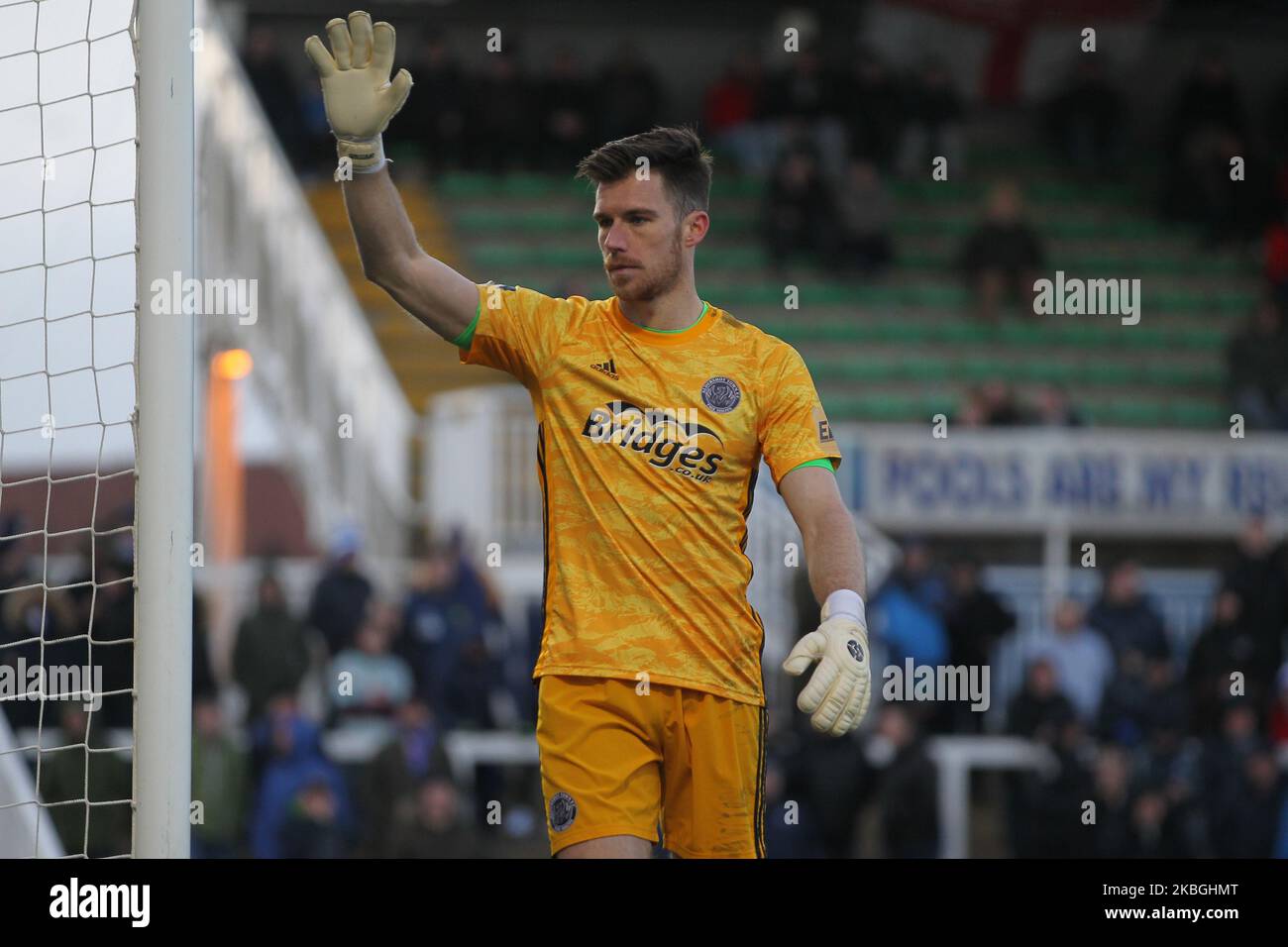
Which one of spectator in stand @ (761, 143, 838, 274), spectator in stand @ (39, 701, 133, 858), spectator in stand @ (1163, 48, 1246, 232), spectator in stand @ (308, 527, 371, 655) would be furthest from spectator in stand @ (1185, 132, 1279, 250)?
spectator in stand @ (39, 701, 133, 858)

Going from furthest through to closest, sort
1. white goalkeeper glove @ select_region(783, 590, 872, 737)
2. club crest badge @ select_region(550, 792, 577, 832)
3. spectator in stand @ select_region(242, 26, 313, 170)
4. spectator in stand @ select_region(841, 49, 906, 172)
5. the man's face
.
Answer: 1. spectator in stand @ select_region(841, 49, 906, 172)
2. spectator in stand @ select_region(242, 26, 313, 170)
3. the man's face
4. club crest badge @ select_region(550, 792, 577, 832)
5. white goalkeeper glove @ select_region(783, 590, 872, 737)

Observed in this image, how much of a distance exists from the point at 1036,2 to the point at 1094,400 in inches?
211

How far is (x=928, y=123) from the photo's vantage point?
58.9ft

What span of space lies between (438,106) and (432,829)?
8.39m

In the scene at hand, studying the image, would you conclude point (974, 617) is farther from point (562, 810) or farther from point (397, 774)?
point (562, 810)

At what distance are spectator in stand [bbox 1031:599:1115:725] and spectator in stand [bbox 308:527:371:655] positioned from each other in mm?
4111

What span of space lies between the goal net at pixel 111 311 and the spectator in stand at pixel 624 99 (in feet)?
35.8

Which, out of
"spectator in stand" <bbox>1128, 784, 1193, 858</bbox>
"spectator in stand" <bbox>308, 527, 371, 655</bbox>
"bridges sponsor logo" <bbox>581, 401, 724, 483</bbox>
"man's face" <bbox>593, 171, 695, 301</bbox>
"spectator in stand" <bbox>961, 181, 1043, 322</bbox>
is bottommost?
"spectator in stand" <bbox>1128, 784, 1193, 858</bbox>

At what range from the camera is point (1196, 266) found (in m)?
17.9

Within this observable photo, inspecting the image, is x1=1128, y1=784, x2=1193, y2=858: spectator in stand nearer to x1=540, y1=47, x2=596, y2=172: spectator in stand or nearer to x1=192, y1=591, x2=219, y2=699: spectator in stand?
x1=192, y1=591, x2=219, y2=699: spectator in stand

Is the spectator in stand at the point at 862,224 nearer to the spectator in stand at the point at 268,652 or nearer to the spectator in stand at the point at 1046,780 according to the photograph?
the spectator in stand at the point at 1046,780

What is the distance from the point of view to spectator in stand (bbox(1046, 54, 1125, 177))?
61.8 feet

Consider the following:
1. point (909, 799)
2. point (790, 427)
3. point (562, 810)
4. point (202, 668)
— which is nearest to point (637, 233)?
point (790, 427)
